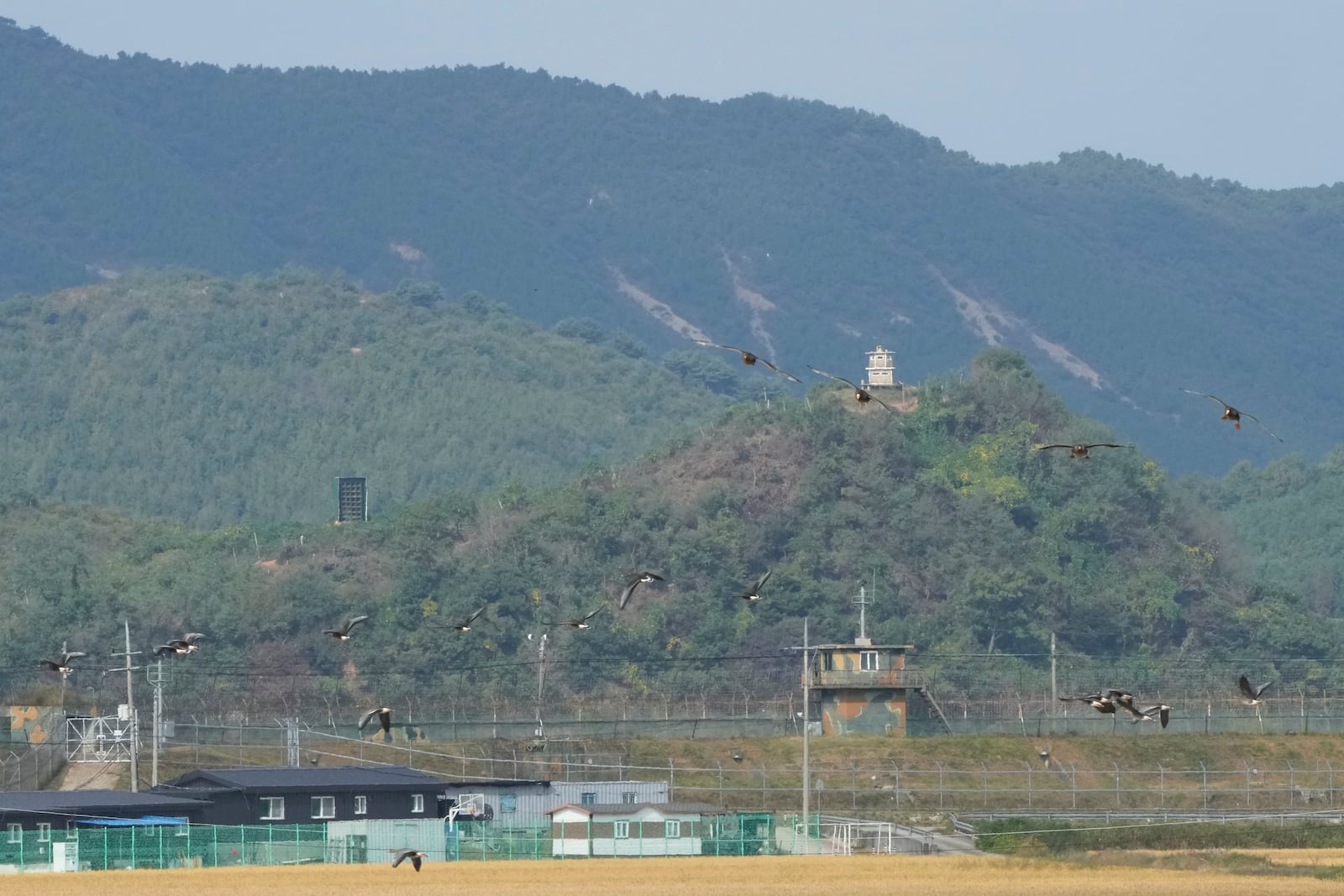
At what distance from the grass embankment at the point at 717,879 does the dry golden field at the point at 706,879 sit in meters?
0.04

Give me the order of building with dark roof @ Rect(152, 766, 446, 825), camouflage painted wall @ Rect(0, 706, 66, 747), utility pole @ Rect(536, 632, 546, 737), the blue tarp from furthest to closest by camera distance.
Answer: utility pole @ Rect(536, 632, 546, 737)
camouflage painted wall @ Rect(0, 706, 66, 747)
building with dark roof @ Rect(152, 766, 446, 825)
the blue tarp

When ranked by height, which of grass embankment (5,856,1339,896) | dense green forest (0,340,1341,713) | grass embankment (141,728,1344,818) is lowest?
grass embankment (5,856,1339,896)

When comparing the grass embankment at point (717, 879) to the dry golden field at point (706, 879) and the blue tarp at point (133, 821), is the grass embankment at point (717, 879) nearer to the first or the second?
the dry golden field at point (706, 879)

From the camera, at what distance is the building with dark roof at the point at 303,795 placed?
85.9m

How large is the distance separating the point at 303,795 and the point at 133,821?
26.4ft

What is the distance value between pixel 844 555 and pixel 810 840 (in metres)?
97.1

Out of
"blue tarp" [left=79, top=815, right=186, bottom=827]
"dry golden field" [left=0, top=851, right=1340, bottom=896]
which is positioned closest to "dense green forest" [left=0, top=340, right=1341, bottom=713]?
"blue tarp" [left=79, top=815, right=186, bottom=827]

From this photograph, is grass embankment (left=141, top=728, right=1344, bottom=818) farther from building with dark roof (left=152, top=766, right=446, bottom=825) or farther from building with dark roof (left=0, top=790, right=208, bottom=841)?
building with dark roof (left=0, top=790, right=208, bottom=841)

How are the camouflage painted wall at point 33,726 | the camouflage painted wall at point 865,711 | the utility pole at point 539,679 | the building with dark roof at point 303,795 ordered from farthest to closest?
the camouflage painted wall at point 865,711 → the utility pole at point 539,679 → the camouflage painted wall at point 33,726 → the building with dark roof at point 303,795

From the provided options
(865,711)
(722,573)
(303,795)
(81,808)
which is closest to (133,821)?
(81,808)

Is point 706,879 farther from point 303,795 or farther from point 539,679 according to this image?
point 539,679

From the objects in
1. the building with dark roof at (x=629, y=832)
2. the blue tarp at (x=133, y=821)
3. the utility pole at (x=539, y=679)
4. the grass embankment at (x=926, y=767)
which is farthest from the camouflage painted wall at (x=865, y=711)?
the blue tarp at (x=133, y=821)

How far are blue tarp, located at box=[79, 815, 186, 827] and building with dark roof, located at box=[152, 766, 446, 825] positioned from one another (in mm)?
2836

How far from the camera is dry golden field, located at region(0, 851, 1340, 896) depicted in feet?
213
